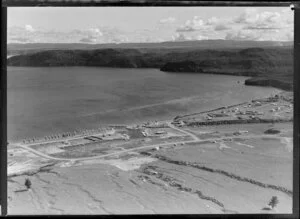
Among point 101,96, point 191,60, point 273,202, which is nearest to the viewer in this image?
point 273,202

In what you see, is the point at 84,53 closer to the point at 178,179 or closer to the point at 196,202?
the point at 178,179

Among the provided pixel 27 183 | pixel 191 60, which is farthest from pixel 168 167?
pixel 27 183

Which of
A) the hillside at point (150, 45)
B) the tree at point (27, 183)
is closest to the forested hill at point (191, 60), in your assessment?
the hillside at point (150, 45)

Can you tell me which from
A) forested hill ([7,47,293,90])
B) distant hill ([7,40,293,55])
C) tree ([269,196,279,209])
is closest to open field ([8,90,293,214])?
tree ([269,196,279,209])

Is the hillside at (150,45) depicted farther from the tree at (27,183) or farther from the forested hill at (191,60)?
the tree at (27,183)

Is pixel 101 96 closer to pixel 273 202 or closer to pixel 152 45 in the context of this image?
pixel 152 45

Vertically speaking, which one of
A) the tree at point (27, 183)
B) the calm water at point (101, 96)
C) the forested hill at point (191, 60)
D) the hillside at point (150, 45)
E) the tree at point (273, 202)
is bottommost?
the tree at point (273, 202)

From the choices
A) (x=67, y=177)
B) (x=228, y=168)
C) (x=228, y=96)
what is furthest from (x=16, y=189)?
(x=228, y=96)
